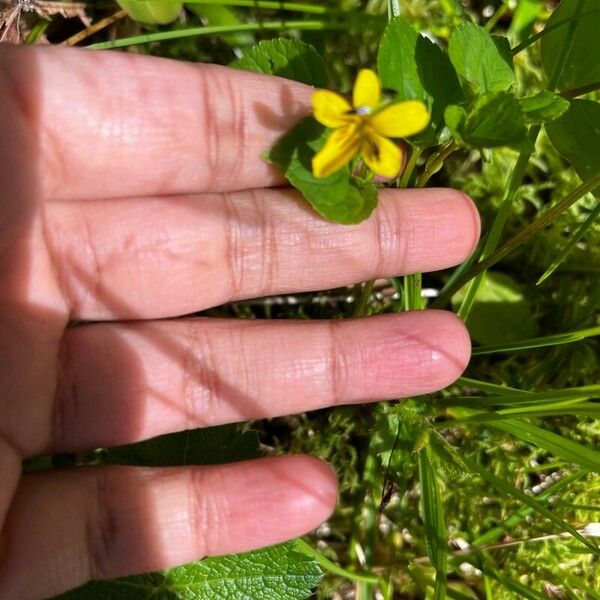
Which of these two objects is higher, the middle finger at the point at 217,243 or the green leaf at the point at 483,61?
the green leaf at the point at 483,61

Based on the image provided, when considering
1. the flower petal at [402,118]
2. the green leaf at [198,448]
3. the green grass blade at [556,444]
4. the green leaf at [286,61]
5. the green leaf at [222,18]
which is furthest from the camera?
the green leaf at [222,18]

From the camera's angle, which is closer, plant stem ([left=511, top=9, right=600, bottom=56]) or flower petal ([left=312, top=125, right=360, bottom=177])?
flower petal ([left=312, top=125, right=360, bottom=177])

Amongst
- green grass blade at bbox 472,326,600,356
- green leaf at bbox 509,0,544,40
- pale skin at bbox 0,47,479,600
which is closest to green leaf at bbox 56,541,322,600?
pale skin at bbox 0,47,479,600

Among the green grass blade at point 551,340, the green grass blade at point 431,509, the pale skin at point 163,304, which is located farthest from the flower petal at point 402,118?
the green grass blade at point 431,509

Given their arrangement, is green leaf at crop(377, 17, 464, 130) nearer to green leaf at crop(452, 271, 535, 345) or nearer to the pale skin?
the pale skin

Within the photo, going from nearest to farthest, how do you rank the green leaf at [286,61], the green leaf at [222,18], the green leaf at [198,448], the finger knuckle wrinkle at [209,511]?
the finger knuckle wrinkle at [209,511] → the green leaf at [286,61] → the green leaf at [198,448] → the green leaf at [222,18]

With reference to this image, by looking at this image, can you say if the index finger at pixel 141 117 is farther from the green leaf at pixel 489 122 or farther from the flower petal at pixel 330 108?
the green leaf at pixel 489 122

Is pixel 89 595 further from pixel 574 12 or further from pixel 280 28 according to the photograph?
pixel 574 12

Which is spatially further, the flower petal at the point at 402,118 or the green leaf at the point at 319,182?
the green leaf at the point at 319,182
